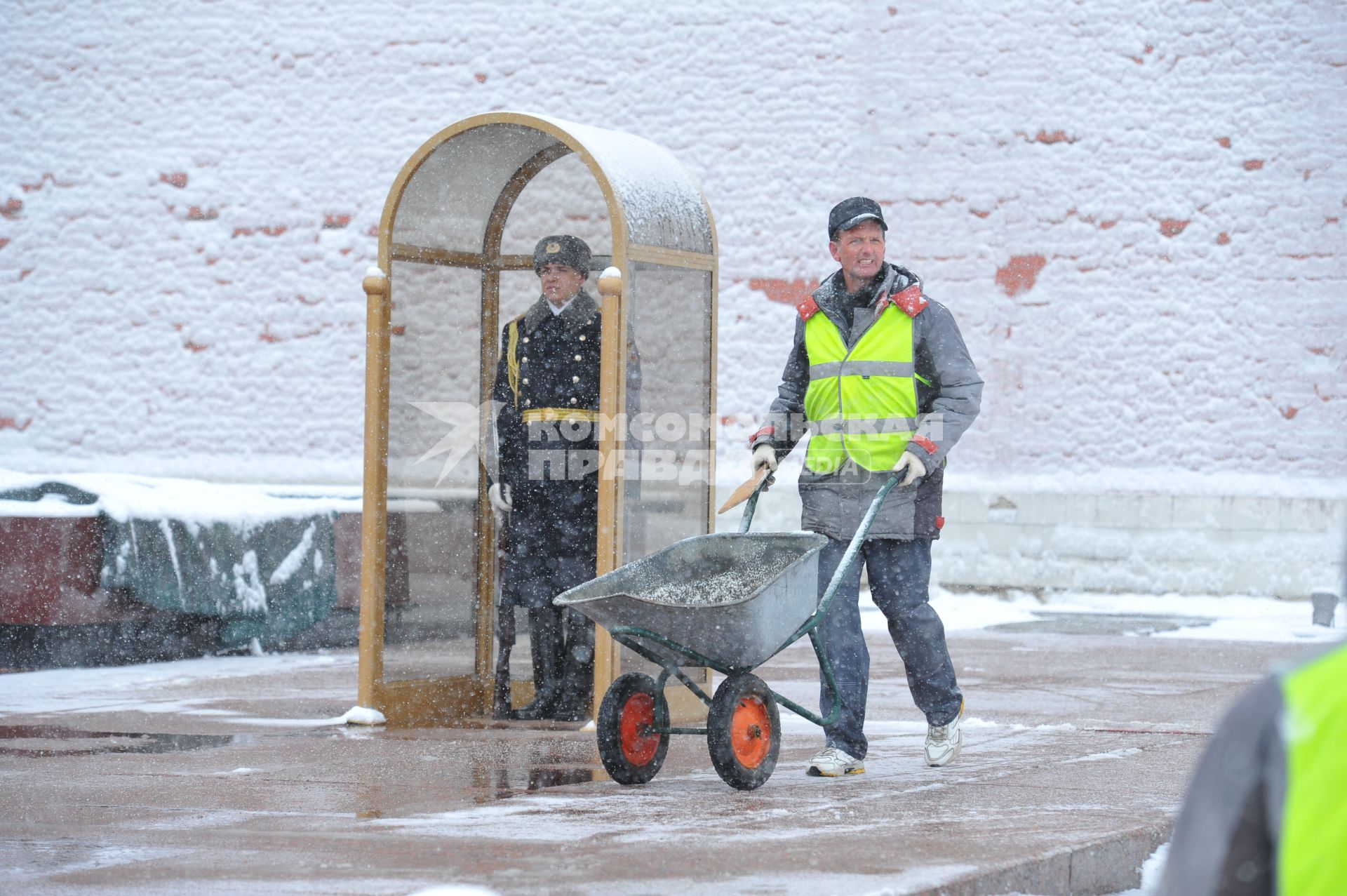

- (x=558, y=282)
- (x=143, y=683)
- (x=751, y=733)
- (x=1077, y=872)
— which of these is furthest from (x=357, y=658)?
(x=1077, y=872)

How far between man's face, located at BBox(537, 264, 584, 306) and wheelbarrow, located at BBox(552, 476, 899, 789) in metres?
1.75

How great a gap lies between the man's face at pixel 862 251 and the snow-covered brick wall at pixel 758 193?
7.28m

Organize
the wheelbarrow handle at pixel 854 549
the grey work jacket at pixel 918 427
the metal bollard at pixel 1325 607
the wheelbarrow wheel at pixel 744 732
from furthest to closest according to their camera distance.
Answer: the metal bollard at pixel 1325 607
the grey work jacket at pixel 918 427
the wheelbarrow handle at pixel 854 549
the wheelbarrow wheel at pixel 744 732

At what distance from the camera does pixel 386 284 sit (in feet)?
21.6

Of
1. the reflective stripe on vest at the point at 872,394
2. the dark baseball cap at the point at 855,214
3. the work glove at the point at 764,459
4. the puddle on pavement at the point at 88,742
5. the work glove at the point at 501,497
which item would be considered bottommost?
the puddle on pavement at the point at 88,742

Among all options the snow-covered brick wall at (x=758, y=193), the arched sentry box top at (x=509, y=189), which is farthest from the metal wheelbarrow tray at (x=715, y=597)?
the snow-covered brick wall at (x=758, y=193)

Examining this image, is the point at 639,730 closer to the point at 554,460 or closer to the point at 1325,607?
the point at 554,460

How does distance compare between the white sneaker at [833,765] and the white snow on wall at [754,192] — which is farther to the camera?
the white snow on wall at [754,192]

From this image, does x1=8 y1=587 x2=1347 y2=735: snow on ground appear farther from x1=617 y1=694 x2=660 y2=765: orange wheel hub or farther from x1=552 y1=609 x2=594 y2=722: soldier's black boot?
x1=617 y1=694 x2=660 y2=765: orange wheel hub

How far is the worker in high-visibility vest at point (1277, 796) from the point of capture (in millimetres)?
1250

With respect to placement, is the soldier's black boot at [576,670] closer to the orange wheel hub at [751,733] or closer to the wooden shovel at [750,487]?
the wooden shovel at [750,487]

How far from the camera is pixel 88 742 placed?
234 inches

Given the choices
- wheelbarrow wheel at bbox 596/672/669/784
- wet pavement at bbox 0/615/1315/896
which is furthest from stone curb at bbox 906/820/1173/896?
wheelbarrow wheel at bbox 596/672/669/784

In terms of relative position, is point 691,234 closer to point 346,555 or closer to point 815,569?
point 815,569
